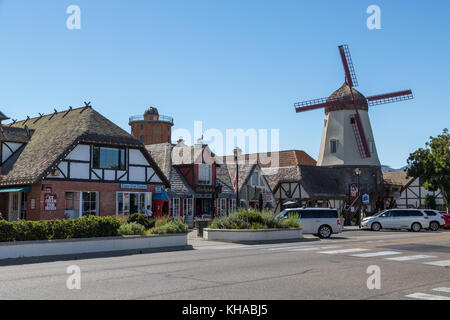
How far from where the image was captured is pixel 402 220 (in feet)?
121

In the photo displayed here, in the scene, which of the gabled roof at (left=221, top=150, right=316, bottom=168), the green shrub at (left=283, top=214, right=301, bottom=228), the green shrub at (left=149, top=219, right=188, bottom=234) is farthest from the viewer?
the gabled roof at (left=221, top=150, right=316, bottom=168)

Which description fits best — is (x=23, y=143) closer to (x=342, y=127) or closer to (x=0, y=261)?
(x=0, y=261)

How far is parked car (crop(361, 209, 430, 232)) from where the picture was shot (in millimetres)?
36812

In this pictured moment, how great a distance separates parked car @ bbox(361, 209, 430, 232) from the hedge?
23412 millimetres

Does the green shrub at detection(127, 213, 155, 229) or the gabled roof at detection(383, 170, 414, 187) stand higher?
the gabled roof at detection(383, 170, 414, 187)

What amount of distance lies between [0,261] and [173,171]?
24990 millimetres

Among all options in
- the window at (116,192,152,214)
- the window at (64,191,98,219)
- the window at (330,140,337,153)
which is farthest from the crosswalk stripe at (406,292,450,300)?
the window at (330,140,337,153)

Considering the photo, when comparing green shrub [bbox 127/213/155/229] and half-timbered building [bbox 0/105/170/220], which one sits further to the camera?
half-timbered building [bbox 0/105/170/220]

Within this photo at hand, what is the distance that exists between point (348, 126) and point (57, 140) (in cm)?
3574

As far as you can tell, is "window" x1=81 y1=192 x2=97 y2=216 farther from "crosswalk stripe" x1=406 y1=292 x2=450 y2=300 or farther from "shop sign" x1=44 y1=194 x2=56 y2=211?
"crosswalk stripe" x1=406 y1=292 x2=450 y2=300

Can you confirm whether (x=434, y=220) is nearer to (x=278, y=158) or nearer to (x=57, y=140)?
(x=278, y=158)

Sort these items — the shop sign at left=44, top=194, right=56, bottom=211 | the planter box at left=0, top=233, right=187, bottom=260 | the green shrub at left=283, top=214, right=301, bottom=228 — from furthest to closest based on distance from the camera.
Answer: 1. the shop sign at left=44, top=194, right=56, bottom=211
2. the green shrub at left=283, top=214, right=301, bottom=228
3. the planter box at left=0, top=233, right=187, bottom=260

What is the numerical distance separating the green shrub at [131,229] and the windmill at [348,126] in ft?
130
